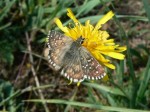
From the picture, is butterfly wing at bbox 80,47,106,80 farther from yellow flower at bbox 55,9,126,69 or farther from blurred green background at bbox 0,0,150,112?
blurred green background at bbox 0,0,150,112

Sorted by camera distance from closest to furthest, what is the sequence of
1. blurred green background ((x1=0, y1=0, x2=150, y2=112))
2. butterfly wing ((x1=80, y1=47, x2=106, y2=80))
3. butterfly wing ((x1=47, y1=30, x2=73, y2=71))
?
butterfly wing ((x1=80, y1=47, x2=106, y2=80)) < butterfly wing ((x1=47, y1=30, x2=73, y2=71)) < blurred green background ((x1=0, y1=0, x2=150, y2=112))

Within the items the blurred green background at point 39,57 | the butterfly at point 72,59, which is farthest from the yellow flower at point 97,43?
the blurred green background at point 39,57

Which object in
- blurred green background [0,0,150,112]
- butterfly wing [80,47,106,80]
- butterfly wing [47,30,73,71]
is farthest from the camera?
blurred green background [0,0,150,112]

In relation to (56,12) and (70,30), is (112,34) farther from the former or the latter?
(70,30)

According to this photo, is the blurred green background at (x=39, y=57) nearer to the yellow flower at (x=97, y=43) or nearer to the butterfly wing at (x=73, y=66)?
the yellow flower at (x=97, y=43)

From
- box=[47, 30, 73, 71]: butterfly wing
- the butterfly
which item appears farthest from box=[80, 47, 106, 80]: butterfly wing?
box=[47, 30, 73, 71]: butterfly wing

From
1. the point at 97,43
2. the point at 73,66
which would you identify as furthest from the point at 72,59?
the point at 97,43

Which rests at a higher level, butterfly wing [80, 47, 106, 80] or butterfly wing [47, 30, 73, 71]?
butterfly wing [47, 30, 73, 71]
